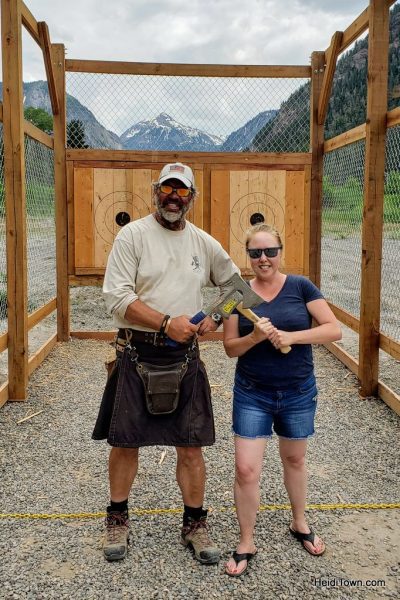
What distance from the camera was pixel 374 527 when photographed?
2.86m

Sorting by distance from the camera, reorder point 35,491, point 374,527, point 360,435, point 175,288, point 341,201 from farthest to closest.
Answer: point 341,201, point 360,435, point 35,491, point 374,527, point 175,288

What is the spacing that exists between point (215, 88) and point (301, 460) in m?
5.40

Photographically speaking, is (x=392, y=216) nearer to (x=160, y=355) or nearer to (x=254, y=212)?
(x=254, y=212)

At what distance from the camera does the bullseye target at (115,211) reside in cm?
693

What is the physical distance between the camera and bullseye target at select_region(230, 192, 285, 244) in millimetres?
7031

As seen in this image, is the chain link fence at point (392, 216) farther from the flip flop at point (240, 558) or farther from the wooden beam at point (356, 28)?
the flip flop at point (240, 558)

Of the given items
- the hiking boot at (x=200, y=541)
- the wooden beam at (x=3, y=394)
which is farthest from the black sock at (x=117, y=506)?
the wooden beam at (x=3, y=394)

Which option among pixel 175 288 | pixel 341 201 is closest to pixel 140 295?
pixel 175 288

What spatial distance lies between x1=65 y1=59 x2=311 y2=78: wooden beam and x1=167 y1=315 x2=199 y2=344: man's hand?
5072 mm

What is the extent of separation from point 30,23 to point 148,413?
4198 millimetres

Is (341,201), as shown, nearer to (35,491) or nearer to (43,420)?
(43,420)

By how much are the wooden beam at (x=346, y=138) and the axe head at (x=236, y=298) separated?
332 centimetres

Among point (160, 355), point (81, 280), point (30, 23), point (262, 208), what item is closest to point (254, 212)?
point (262, 208)

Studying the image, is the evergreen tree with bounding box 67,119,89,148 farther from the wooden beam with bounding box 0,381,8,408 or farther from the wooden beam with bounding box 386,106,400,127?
the wooden beam with bounding box 386,106,400,127
